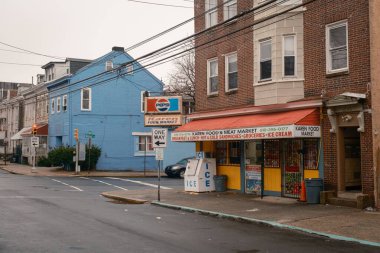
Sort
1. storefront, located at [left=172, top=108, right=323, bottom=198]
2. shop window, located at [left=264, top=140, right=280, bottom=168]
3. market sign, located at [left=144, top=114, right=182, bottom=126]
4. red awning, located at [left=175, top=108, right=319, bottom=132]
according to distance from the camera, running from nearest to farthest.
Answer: red awning, located at [left=175, top=108, right=319, bottom=132] → storefront, located at [left=172, top=108, right=323, bottom=198] → shop window, located at [left=264, top=140, right=280, bottom=168] → market sign, located at [left=144, top=114, right=182, bottom=126]

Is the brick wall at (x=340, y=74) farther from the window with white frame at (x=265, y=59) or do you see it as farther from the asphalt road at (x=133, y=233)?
the asphalt road at (x=133, y=233)

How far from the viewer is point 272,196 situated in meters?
19.1

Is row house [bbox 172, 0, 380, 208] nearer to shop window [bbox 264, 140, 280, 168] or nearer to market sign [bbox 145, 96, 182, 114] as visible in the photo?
shop window [bbox 264, 140, 280, 168]

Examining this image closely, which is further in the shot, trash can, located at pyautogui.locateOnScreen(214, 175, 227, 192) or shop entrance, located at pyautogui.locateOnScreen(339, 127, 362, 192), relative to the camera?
trash can, located at pyautogui.locateOnScreen(214, 175, 227, 192)

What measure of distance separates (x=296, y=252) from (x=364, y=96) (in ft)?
24.2

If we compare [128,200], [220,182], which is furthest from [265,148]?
[128,200]

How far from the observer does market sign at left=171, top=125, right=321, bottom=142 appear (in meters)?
16.2

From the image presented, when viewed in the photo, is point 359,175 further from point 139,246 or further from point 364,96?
point 139,246

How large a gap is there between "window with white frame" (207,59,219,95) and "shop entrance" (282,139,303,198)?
5.47m

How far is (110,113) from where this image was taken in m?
43.4

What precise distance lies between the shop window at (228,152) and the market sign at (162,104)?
5.06 metres

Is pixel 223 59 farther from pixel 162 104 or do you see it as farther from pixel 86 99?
pixel 86 99

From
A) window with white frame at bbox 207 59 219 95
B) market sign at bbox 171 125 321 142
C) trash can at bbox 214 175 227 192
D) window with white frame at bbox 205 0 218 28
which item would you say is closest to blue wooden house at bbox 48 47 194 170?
window with white frame at bbox 207 59 219 95

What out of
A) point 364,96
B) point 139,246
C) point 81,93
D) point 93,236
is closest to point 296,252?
point 139,246
